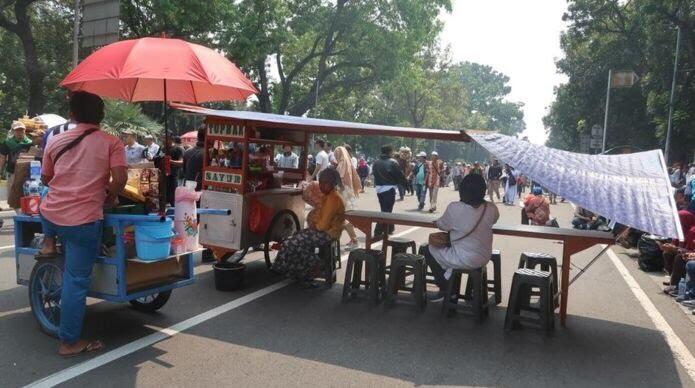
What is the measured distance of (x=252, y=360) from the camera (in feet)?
13.5

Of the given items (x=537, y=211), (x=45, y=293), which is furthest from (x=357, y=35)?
(x=45, y=293)

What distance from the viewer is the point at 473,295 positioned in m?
5.20

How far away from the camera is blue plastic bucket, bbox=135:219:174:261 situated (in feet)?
13.7

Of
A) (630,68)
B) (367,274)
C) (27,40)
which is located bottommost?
(367,274)

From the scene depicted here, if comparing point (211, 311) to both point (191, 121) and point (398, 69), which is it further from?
point (191, 121)

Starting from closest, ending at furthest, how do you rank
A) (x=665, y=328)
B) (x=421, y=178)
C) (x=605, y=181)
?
(x=605, y=181) < (x=665, y=328) < (x=421, y=178)

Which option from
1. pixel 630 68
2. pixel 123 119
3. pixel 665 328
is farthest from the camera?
pixel 630 68

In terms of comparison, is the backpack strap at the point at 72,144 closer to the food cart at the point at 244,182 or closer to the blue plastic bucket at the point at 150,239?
the blue plastic bucket at the point at 150,239

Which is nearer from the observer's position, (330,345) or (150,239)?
(150,239)

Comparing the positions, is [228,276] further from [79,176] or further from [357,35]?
[357,35]

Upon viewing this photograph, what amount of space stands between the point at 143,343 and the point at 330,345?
153 cm

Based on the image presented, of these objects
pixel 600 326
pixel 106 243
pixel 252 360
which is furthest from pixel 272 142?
pixel 600 326

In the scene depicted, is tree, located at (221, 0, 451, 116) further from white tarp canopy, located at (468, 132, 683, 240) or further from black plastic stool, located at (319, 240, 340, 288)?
white tarp canopy, located at (468, 132, 683, 240)

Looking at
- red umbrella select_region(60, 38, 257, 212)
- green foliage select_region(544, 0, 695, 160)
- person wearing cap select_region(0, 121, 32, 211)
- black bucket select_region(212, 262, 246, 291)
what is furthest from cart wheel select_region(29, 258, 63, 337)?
green foliage select_region(544, 0, 695, 160)
